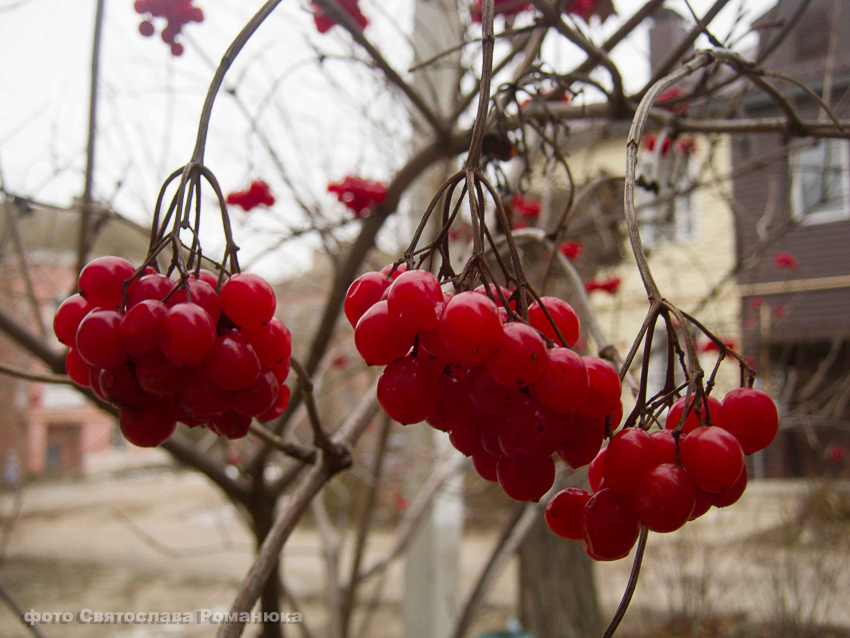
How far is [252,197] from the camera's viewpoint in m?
2.52

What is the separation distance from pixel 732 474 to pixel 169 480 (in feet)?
52.1

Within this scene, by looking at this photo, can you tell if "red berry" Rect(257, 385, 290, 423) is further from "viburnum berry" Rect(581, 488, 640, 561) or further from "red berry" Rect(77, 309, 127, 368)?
"viburnum berry" Rect(581, 488, 640, 561)

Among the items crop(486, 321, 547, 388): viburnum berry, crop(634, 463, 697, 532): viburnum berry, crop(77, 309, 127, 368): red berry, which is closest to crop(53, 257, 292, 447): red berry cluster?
crop(77, 309, 127, 368): red berry

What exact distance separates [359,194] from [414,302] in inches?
70.0

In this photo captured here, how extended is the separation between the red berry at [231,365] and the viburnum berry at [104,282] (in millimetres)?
117

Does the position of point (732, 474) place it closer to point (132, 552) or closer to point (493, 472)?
point (493, 472)

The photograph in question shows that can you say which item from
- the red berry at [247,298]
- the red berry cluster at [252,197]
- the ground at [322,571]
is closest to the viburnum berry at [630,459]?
the red berry at [247,298]

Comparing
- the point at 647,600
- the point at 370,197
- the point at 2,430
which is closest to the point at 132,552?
the point at 2,430

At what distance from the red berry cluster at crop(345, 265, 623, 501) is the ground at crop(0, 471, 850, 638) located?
66.3 inches

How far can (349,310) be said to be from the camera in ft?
1.84

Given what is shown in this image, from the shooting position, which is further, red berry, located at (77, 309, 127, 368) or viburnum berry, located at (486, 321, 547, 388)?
red berry, located at (77, 309, 127, 368)

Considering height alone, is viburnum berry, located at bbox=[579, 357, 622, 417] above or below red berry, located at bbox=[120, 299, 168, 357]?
below

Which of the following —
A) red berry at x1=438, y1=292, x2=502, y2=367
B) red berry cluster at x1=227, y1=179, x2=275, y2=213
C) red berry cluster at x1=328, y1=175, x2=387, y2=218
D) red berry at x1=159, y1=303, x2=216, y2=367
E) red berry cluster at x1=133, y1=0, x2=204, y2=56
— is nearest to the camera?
red berry at x1=438, y1=292, x2=502, y2=367

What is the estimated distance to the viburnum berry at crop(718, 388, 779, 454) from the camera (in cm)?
51
